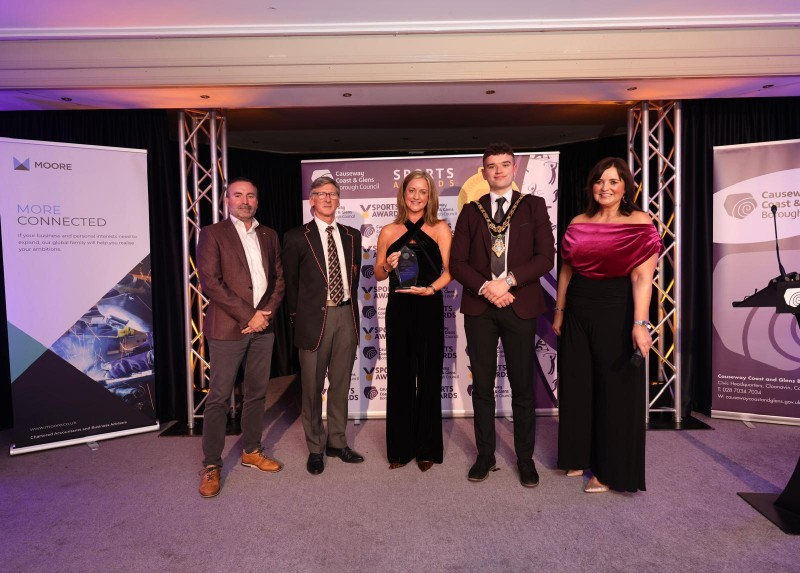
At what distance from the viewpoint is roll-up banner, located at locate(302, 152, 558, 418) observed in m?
3.82

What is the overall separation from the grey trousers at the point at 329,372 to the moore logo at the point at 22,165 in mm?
2422

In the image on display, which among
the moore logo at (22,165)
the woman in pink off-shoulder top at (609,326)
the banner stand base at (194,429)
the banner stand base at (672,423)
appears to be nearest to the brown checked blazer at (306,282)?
the banner stand base at (194,429)

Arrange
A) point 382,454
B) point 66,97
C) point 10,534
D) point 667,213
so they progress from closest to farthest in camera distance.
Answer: point 10,534
point 382,454
point 66,97
point 667,213

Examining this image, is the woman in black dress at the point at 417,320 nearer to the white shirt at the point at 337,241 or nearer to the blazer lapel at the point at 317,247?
the white shirt at the point at 337,241

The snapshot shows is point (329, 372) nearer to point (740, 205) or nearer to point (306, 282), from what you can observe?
point (306, 282)

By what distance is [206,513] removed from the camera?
8.27ft

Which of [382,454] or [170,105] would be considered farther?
[170,105]

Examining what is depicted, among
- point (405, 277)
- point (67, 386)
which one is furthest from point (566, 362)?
point (67, 386)

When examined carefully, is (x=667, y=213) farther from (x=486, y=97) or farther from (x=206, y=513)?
(x=206, y=513)

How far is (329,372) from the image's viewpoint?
10.0 feet

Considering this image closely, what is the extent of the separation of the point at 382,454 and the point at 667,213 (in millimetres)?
4009

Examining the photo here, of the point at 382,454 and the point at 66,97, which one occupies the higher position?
the point at 66,97

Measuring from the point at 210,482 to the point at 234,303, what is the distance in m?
1.07

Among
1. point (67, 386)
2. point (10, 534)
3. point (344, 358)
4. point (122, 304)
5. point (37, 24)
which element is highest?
point (37, 24)
